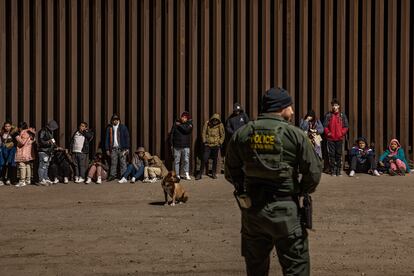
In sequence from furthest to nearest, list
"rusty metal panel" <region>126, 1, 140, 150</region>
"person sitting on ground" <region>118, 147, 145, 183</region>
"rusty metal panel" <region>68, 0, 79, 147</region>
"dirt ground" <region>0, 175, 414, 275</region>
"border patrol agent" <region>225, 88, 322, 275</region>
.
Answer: "rusty metal panel" <region>126, 1, 140, 150</region>, "rusty metal panel" <region>68, 0, 79, 147</region>, "person sitting on ground" <region>118, 147, 145, 183</region>, "dirt ground" <region>0, 175, 414, 275</region>, "border patrol agent" <region>225, 88, 322, 275</region>

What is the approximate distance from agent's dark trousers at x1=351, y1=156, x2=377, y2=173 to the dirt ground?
149cm

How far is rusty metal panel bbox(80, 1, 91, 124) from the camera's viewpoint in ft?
54.3

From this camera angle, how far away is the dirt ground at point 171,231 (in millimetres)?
7984

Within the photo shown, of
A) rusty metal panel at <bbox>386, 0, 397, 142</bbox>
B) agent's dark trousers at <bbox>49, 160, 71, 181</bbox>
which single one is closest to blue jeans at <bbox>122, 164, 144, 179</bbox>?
agent's dark trousers at <bbox>49, 160, 71, 181</bbox>

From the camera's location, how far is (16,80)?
16.4m

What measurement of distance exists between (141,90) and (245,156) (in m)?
11.2

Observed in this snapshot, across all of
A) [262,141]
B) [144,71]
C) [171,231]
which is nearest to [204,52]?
[144,71]

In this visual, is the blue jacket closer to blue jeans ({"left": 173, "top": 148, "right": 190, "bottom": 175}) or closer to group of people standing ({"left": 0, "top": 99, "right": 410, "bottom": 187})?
group of people standing ({"left": 0, "top": 99, "right": 410, "bottom": 187})

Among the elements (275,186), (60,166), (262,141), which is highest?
(262,141)

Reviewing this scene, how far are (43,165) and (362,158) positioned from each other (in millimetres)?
6328

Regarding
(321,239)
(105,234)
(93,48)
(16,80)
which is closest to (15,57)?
(16,80)

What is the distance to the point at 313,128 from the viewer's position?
16344 mm

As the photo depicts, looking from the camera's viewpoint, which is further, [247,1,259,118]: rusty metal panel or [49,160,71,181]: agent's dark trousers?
[247,1,259,118]: rusty metal panel

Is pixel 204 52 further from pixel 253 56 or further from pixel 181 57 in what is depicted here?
pixel 253 56
